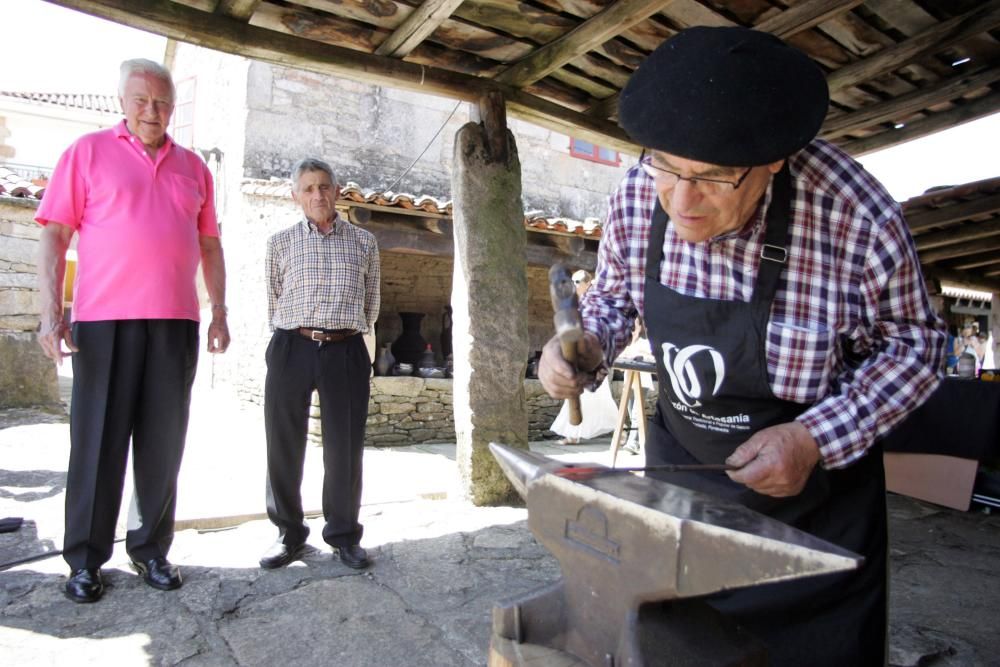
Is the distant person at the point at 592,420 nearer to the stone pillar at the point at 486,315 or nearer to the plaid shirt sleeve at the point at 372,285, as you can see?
the stone pillar at the point at 486,315

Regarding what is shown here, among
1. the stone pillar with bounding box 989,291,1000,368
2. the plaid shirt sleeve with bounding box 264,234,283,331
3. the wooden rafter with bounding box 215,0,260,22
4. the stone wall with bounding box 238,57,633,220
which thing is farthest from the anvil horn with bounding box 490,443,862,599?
the stone pillar with bounding box 989,291,1000,368

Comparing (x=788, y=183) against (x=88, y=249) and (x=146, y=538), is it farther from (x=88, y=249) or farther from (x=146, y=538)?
(x=146, y=538)

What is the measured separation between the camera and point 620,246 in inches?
65.9

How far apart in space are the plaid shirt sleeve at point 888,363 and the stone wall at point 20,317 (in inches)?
359

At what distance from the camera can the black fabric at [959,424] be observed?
170 inches

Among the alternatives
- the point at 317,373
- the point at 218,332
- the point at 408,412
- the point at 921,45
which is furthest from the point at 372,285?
the point at 408,412

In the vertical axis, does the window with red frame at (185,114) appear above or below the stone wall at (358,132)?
above

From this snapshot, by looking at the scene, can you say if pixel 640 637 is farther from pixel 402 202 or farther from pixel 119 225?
pixel 402 202

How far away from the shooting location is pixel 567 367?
145 cm

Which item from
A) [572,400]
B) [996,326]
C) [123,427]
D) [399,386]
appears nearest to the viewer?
[572,400]

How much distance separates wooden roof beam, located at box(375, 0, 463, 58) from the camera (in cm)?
337

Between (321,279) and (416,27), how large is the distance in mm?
1357

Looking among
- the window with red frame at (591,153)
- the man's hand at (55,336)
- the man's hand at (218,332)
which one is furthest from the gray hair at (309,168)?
the window with red frame at (591,153)

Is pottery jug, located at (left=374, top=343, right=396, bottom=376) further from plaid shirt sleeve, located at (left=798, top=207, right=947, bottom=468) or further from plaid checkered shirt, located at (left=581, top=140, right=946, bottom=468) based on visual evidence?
plaid shirt sleeve, located at (left=798, top=207, right=947, bottom=468)
